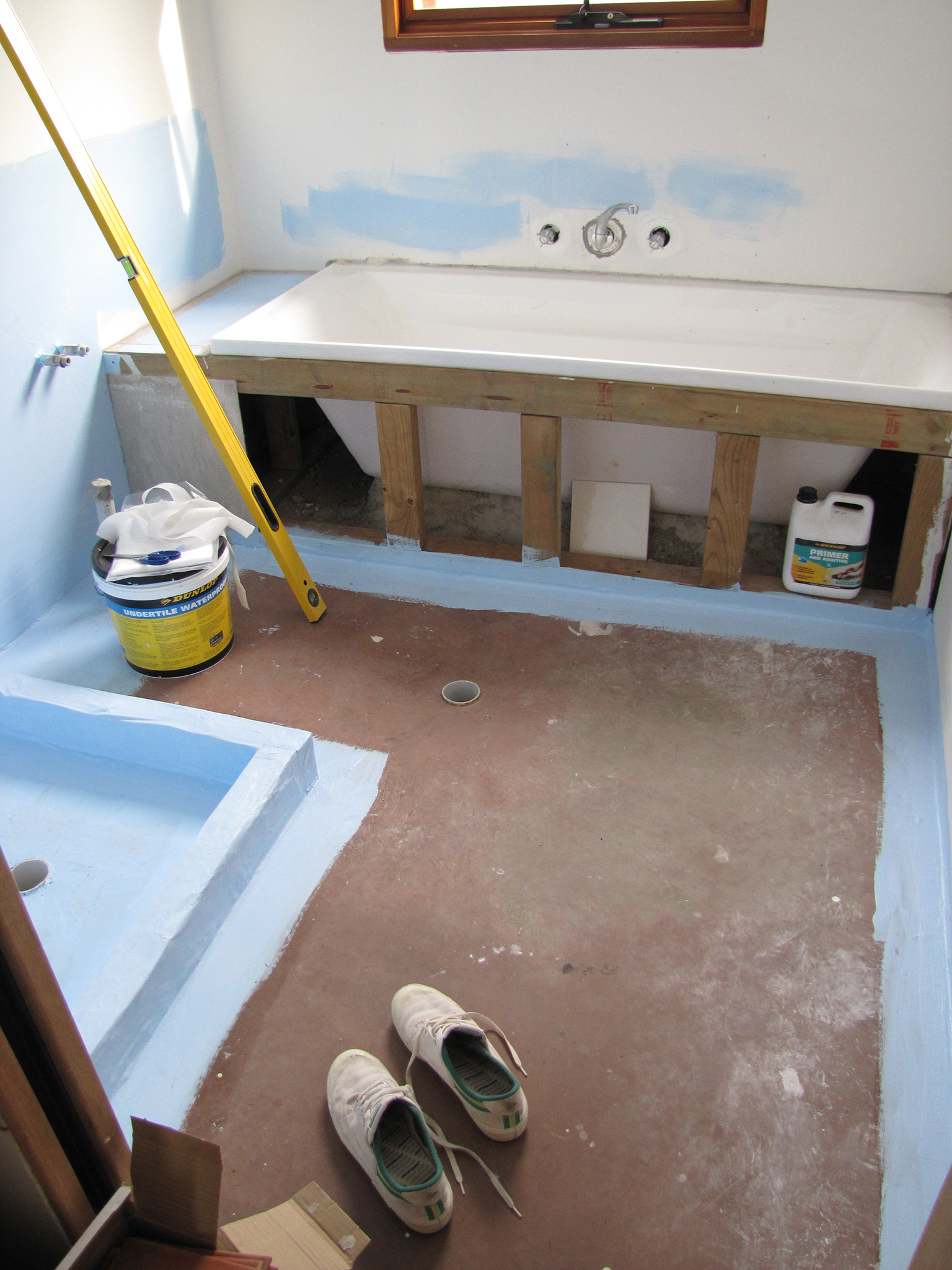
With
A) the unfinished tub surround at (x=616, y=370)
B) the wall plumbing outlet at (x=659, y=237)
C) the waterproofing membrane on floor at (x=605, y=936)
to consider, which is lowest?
the waterproofing membrane on floor at (x=605, y=936)

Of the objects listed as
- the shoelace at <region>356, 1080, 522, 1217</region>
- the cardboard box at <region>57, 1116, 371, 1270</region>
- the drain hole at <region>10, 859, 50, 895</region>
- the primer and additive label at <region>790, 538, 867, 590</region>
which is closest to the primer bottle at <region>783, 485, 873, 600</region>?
the primer and additive label at <region>790, 538, 867, 590</region>

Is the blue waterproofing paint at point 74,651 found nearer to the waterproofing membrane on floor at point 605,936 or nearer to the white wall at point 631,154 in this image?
the waterproofing membrane on floor at point 605,936

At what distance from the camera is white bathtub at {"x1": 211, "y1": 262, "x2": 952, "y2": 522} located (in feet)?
7.86

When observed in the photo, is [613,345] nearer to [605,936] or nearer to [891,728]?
[891,728]

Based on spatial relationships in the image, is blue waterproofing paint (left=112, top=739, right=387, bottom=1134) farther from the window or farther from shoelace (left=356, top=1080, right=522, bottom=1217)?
the window

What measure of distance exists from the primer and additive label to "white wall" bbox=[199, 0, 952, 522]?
210 mm

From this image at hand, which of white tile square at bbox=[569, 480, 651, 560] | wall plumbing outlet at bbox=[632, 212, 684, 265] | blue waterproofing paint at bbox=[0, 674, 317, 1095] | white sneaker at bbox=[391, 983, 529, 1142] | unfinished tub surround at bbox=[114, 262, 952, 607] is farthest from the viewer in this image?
wall plumbing outlet at bbox=[632, 212, 684, 265]

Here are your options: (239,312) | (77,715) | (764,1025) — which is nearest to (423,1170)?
(764,1025)

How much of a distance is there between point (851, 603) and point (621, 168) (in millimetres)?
1503

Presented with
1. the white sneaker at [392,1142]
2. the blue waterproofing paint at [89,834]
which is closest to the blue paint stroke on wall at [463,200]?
the blue waterproofing paint at [89,834]

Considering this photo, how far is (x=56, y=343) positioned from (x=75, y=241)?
281mm

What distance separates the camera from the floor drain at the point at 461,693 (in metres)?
2.20

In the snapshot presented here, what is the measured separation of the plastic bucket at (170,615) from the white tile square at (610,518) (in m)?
1.02

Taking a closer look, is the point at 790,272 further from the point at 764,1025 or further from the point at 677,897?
the point at 764,1025
